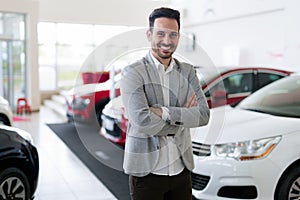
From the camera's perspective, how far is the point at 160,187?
4.88 ft

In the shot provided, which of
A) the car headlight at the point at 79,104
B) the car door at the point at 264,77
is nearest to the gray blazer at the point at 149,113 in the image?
the car door at the point at 264,77

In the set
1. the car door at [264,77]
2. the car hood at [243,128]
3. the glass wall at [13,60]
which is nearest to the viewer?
the car hood at [243,128]

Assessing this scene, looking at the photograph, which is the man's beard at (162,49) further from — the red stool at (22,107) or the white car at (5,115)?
the red stool at (22,107)

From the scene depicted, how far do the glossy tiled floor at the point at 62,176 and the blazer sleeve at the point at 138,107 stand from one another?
1872 mm

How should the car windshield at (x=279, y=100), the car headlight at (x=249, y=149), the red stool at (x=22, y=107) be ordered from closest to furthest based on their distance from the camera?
the car headlight at (x=249, y=149) → the car windshield at (x=279, y=100) → the red stool at (x=22, y=107)

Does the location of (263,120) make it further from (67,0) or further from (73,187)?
(67,0)

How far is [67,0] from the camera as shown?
20.9 ft

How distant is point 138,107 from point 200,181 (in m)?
1.38

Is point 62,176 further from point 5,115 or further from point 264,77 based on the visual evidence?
point 264,77

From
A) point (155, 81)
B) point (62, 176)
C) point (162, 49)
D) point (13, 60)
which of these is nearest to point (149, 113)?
point (155, 81)

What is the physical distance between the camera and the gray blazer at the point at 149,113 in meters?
1.43

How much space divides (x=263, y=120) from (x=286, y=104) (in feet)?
1.61

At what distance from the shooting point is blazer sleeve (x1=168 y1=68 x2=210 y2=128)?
1.46 meters

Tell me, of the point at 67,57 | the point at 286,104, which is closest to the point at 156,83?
the point at 286,104
